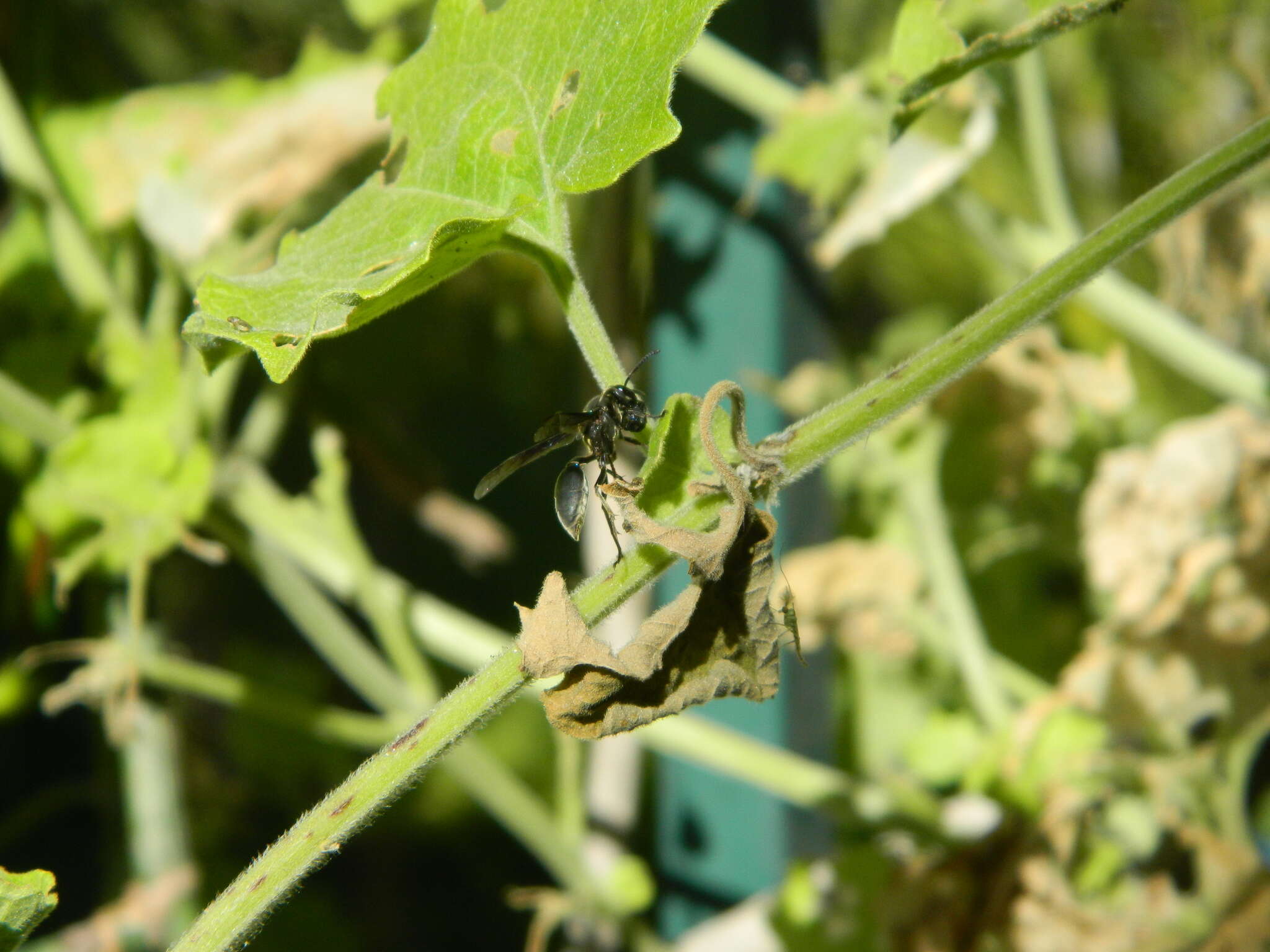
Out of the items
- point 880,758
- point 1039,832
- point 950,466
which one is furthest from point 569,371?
point 1039,832

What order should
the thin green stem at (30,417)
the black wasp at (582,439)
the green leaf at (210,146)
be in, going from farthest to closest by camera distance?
1. the green leaf at (210,146)
2. the thin green stem at (30,417)
3. the black wasp at (582,439)

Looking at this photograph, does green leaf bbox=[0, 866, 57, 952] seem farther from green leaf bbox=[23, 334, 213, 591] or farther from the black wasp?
green leaf bbox=[23, 334, 213, 591]

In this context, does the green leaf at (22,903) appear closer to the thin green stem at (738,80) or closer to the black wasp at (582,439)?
the black wasp at (582,439)

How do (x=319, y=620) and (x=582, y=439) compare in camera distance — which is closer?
(x=582, y=439)

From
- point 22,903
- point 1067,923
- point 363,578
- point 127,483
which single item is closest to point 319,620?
point 363,578

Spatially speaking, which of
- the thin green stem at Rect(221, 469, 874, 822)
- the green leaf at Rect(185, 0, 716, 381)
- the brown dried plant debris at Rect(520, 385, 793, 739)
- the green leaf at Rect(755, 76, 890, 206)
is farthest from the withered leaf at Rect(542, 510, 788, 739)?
the green leaf at Rect(755, 76, 890, 206)

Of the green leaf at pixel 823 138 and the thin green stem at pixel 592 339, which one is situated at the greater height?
the green leaf at pixel 823 138

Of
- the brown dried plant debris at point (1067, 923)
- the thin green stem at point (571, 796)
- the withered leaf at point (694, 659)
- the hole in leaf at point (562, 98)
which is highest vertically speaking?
the hole in leaf at point (562, 98)

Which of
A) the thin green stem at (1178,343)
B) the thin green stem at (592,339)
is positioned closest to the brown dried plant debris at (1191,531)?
the thin green stem at (1178,343)

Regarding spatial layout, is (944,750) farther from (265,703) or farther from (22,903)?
(22,903)
